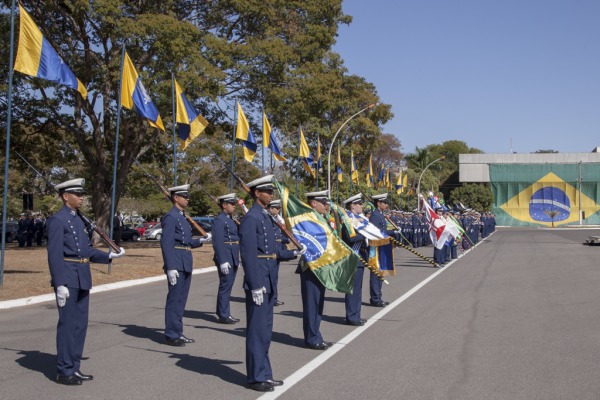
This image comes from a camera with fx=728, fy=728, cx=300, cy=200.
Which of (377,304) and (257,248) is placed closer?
(257,248)

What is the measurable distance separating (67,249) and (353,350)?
3327 mm

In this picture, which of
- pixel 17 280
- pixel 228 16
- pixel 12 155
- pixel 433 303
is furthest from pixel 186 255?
pixel 12 155

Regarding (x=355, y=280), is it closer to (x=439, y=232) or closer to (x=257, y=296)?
(x=257, y=296)

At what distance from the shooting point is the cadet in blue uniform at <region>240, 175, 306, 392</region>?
6.32m

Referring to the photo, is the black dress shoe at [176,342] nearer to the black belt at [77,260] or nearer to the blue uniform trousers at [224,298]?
the blue uniform trousers at [224,298]

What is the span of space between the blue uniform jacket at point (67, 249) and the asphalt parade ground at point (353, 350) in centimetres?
95

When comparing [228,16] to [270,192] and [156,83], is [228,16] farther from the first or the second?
[270,192]

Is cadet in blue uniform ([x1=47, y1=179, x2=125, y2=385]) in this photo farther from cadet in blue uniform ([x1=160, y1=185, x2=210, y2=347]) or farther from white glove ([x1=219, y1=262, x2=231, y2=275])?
white glove ([x1=219, y1=262, x2=231, y2=275])

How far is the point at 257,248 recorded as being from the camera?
672 cm

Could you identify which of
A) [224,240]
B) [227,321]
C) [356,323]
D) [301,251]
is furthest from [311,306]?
[224,240]

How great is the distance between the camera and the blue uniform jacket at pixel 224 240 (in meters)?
10.8

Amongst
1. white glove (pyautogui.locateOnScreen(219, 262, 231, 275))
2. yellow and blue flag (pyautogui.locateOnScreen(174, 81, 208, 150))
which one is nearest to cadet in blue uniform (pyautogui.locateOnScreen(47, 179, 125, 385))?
white glove (pyautogui.locateOnScreen(219, 262, 231, 275))

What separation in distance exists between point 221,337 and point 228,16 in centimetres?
2287

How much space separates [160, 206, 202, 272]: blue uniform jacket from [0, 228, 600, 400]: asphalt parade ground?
964 mm
